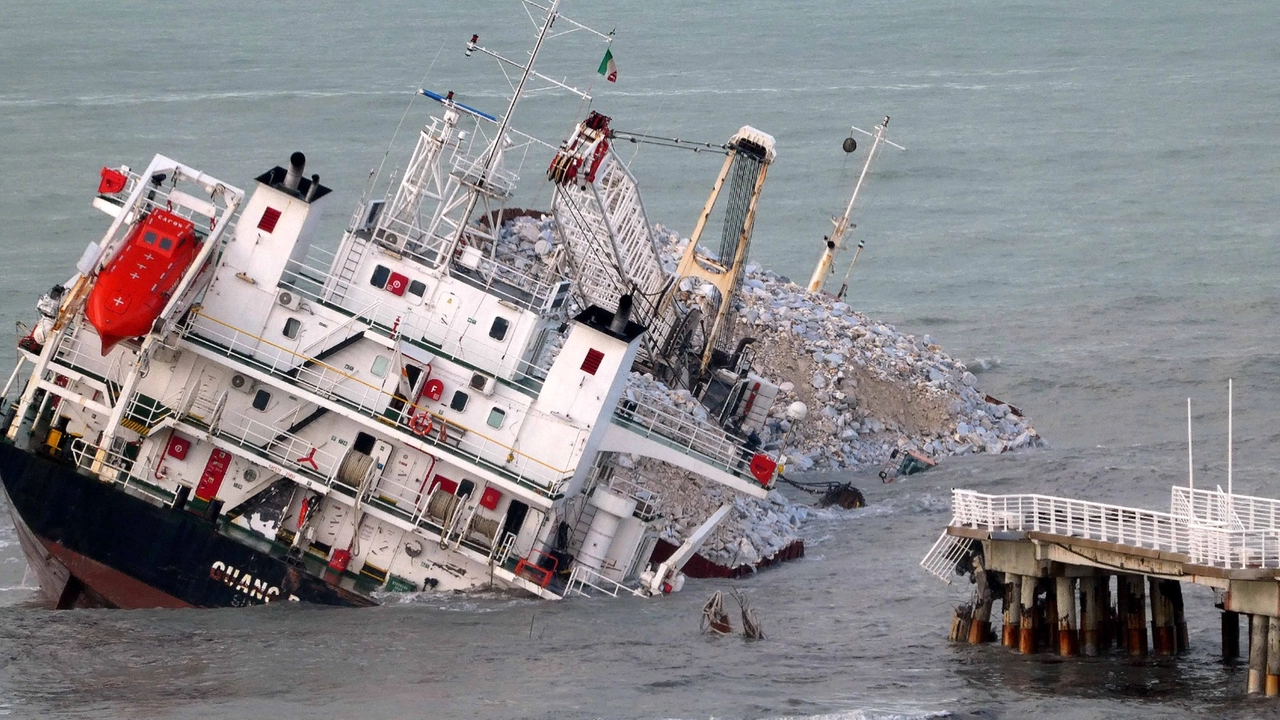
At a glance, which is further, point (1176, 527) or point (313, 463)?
point (313, 463)

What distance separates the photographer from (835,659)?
84.4 feet

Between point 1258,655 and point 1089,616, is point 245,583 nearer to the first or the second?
point 1089,616

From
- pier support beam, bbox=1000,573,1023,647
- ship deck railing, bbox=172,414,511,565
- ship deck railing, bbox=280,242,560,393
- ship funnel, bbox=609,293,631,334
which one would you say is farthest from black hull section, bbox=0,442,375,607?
pier support beam, bbox=1000,573,1023,647

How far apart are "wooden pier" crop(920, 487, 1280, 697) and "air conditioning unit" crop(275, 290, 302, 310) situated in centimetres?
1173

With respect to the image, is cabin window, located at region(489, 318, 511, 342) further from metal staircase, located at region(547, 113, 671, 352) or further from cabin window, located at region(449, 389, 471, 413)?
metal staircase, located at region(547, 113, 671, 352)

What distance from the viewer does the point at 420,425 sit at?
28266mm

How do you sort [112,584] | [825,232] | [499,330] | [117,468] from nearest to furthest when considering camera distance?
[117,468]
[112,584]
[499,330]
[825,232]

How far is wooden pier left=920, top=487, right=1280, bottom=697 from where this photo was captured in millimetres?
23859

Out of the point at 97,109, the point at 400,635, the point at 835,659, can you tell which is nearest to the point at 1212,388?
the point at 835,659

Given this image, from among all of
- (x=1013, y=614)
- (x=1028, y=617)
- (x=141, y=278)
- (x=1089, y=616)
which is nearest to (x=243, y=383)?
(x=141, y=278)

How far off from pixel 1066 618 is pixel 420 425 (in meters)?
11.1

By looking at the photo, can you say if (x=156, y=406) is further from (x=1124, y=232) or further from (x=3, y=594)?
(x=1124, y=232)

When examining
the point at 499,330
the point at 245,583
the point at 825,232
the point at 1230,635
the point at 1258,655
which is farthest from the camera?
the point at 825,232

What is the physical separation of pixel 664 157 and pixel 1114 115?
75.4ft
